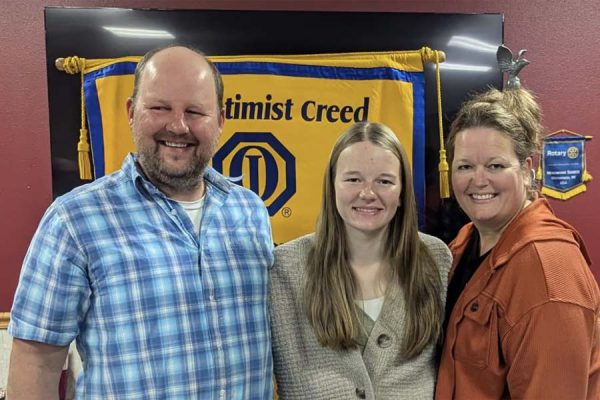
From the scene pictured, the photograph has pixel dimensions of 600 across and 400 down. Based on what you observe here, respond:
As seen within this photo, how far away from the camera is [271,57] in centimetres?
208

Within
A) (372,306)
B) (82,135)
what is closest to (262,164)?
(82,135)

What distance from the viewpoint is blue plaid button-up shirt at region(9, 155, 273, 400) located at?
3.70ft

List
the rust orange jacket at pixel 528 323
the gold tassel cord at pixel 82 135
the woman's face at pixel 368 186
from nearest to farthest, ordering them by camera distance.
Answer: the rust orange jacket at pixel 528 323
the woman's face at pixel 368 186
the gold tassel cord at pixel 82 135

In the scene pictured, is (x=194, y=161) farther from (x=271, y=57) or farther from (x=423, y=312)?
(x=271, y=57)

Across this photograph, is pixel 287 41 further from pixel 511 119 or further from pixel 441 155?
pixel 511 119

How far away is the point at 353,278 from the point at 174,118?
60 cm

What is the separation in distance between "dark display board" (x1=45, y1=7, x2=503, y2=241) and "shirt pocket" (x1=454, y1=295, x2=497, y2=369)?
37.2 inches

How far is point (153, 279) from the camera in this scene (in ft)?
3.88

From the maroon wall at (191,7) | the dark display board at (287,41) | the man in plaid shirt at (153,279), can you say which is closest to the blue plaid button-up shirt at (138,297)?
the man in plaid shirt at (153,279)

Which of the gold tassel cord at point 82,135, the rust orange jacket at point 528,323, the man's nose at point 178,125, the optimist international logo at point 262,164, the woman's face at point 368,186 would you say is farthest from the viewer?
the optimist international logo at point 262,164

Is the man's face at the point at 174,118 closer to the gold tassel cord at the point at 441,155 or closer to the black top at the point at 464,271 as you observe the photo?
the black top at the point at 464,271

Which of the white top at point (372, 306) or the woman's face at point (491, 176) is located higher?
the woman's face at point (491, 176)

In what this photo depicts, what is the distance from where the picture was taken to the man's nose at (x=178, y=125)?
1199 millimetres

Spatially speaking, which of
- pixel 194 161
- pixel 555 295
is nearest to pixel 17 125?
pixel 194 161
